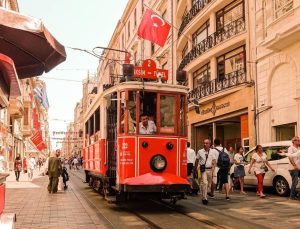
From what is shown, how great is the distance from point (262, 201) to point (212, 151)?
2104 millimetres

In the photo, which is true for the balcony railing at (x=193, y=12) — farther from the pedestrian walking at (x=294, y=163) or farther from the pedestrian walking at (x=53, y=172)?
the pedestrian walking at (x=294, y=163)

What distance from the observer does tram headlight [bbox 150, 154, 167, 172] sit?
1134cm

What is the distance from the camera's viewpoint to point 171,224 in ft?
31.2

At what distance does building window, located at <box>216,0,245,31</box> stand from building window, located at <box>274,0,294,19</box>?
13.2 feet

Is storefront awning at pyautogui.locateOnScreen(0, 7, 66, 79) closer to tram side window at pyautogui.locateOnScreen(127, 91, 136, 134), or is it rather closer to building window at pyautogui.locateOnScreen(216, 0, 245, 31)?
tram side window at pyautogui.locateOnScreen(127, 91, 136, 134)

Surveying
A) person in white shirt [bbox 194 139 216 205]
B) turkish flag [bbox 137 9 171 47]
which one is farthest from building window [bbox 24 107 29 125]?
person in white shirt [bbox 194 139 216 205]

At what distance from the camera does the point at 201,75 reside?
3083 centimetres

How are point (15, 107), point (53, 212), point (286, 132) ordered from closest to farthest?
point (53, 212) < point (286, 132) < point (15, 107)

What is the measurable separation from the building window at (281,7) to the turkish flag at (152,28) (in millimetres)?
5574

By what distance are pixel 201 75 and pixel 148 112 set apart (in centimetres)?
1952

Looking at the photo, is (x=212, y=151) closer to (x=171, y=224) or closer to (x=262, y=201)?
(x=262, y=201)

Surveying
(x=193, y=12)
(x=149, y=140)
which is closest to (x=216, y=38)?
(x=193, y=12)

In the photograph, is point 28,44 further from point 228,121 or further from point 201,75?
point 201,75

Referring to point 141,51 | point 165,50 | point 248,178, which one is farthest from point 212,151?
point 141,51
